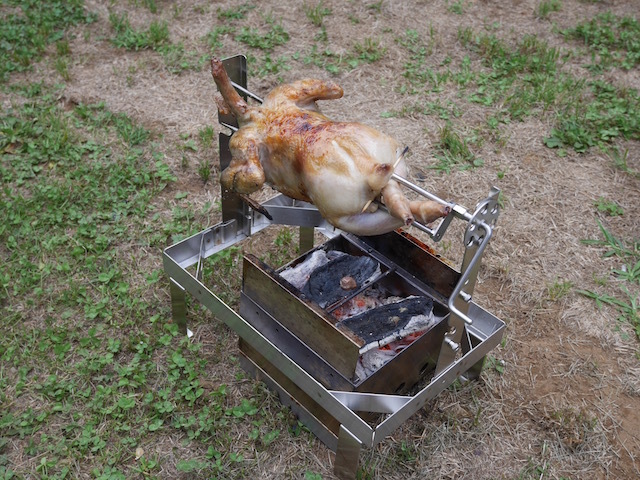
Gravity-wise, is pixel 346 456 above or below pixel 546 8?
below

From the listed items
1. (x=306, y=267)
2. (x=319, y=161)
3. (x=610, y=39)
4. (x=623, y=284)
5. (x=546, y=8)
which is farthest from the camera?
(x=546, y=8)

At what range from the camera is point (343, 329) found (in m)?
3.04

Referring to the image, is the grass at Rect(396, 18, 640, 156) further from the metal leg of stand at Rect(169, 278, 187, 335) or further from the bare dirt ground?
the metal leg of stand at Rect(169, 278, 187, 335)

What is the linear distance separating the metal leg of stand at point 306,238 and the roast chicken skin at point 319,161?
0.87 m

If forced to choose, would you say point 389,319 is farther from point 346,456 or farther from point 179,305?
point 179,305

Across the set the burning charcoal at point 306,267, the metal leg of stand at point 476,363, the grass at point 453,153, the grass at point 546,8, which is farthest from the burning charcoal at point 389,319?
the grass at point 546,8

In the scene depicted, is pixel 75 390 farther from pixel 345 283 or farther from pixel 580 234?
pixel 580 234

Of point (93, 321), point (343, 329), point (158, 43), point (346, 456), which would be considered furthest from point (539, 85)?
point (93, 321)

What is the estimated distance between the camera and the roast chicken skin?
2.82 m

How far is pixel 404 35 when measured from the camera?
259 inches

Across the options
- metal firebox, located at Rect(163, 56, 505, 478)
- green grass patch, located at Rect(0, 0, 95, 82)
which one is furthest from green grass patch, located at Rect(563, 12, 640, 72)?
green grass patch, located at Rect(0, 0, 95, 82)

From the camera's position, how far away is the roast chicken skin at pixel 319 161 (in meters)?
2.82

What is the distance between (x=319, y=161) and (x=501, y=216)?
7.36 ft

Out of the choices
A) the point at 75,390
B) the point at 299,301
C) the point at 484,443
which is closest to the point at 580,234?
the point at 484,443
